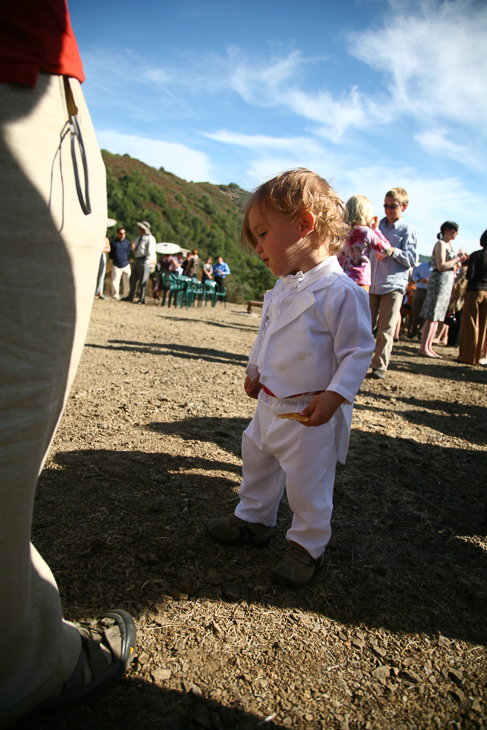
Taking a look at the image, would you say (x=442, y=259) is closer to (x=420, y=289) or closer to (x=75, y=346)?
(x=420, y=289)

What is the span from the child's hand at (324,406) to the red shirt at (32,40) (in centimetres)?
107

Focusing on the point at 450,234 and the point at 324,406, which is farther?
the point at 450,234

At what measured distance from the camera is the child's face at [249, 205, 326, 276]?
5.38 feet

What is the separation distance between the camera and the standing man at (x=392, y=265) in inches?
197

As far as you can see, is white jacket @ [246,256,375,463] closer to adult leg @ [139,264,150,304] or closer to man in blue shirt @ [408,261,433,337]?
man in blue shirt @ [408,261,433,337]

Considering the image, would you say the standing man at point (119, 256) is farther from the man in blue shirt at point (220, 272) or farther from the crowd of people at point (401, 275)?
the man in blue shirt at point (220, 272)

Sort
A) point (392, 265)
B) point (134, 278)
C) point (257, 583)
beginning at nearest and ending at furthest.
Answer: point (257, 583)
point (392, 265)
point (134, 278)

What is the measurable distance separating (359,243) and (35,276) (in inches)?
161

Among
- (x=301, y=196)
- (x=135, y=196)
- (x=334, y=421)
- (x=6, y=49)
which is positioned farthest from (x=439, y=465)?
(x=135, y=196)

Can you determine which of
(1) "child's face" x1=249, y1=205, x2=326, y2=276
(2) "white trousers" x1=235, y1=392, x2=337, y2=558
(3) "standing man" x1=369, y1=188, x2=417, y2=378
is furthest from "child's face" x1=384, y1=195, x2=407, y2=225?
(2) "white trousers" x1=235, y1=392, x2=337, y2=558

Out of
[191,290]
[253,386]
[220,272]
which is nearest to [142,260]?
[191,290]

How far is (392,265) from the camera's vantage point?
5.01 metres

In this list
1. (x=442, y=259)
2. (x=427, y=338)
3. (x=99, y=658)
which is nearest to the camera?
(x=99, y=658)

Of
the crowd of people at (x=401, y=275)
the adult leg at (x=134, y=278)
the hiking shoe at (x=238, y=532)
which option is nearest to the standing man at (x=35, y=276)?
the hiking shoe at (x=238, y=532)
